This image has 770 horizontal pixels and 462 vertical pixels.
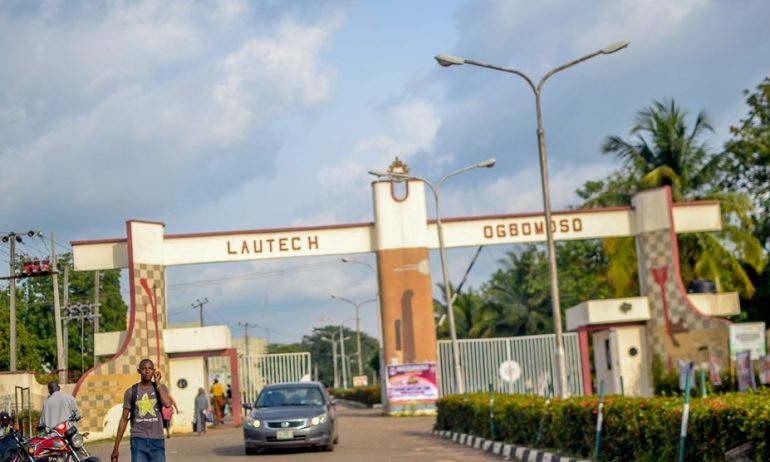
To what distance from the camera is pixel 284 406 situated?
2255 cm

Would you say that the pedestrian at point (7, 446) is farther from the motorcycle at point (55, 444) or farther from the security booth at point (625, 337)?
the security booth at point (625, 337)

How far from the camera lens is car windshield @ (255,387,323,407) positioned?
2281 cm

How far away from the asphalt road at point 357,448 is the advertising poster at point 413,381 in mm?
2948

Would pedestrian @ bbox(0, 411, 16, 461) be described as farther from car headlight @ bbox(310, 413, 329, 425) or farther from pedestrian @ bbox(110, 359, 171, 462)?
car headlight @ bbox(310, 413, 329, 425)

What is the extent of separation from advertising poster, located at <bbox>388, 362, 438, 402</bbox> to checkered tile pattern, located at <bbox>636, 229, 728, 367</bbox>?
707 cm

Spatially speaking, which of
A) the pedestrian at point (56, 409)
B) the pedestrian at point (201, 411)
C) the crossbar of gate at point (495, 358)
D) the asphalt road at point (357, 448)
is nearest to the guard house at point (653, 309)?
the crossbar of gate at point (495, 358)

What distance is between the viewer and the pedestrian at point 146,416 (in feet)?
38.4

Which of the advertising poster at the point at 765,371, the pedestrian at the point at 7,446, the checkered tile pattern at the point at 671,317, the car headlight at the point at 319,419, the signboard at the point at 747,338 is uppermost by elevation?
the checkered tile pattern at the point at 671,317

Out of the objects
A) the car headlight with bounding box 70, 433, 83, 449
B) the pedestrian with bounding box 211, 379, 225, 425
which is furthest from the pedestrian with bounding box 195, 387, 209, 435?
the car headlight with bounding box 70, 433, 83, 449

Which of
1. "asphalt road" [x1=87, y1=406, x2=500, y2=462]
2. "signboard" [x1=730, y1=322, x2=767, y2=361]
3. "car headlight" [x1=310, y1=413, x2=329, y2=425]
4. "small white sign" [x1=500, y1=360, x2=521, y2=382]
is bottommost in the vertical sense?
"asphalt road" [x1=87, y1=406, x2=500, y2=462]

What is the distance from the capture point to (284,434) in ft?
69.8

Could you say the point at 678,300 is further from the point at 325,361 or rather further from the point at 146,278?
the point at 325,361

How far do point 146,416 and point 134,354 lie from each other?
849 inches

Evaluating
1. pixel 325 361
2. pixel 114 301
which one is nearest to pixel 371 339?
pixel 325 361
